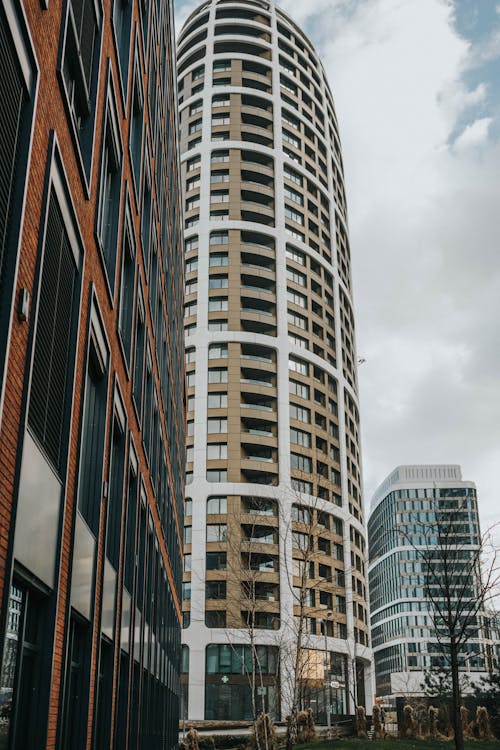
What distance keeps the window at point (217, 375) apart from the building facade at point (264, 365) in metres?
0.14

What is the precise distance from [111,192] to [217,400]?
6011 cm

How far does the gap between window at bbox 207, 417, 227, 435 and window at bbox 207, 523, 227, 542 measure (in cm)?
857

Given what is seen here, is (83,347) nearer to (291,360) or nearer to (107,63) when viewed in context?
(107,63)

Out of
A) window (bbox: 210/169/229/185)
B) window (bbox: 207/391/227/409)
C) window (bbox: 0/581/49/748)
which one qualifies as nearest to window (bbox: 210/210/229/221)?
window (bbox: 210/169/229/185)

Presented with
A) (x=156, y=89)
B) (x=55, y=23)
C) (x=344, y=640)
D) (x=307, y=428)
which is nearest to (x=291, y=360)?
(x=307, y=428)

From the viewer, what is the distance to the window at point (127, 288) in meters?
17.2

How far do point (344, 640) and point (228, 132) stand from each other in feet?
183

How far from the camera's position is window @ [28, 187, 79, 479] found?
357 inches

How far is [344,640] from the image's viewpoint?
2926 inches

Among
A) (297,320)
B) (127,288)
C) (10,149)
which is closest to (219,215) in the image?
(297,320)

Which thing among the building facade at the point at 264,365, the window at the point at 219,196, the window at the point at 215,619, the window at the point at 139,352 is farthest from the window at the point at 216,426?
the window at the point at 139,352

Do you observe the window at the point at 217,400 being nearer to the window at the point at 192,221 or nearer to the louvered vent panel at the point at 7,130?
the window at the point at 192,221

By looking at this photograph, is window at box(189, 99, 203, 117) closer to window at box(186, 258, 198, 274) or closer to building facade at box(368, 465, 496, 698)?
window at box(186, 258, 198, 274)

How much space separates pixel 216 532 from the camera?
233 feet
